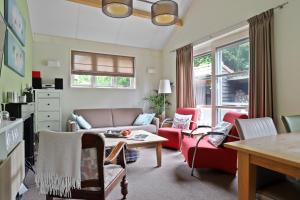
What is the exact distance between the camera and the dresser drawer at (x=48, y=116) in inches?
158

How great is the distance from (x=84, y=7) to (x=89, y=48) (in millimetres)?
1041

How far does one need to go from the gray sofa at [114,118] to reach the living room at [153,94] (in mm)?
25

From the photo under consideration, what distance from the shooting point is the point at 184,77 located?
4.69 metres

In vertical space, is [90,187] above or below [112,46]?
below

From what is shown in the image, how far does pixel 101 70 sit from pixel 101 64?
0.51ft

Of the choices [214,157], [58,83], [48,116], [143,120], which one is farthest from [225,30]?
[48,116]

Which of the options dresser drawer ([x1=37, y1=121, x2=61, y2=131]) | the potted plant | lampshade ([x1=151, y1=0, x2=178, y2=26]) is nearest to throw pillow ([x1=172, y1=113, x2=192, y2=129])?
the potted plant

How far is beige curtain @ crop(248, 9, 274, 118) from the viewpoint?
9.10 ft

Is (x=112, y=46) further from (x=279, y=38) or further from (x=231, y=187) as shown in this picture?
(x=231, y=187)

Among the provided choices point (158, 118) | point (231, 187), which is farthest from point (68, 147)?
point (158, 118)

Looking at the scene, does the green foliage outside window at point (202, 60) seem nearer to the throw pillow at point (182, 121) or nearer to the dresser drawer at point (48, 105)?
the throw pillow at point (182, 121)

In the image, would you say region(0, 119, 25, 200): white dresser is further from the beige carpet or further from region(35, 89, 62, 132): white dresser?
region(35, 89, 62, 132): white dresser

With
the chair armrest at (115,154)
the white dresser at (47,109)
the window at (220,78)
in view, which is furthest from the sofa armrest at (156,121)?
the chair armrest at (115,154)

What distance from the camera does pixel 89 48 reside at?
193 inches
